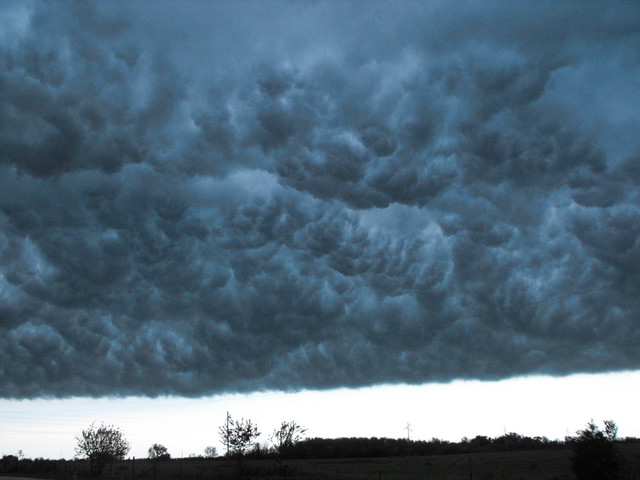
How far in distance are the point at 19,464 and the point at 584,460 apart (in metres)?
94.1

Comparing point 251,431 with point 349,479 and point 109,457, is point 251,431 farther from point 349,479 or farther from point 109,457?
point 109,457

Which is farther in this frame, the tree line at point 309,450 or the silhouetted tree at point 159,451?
the silhouetted tree at point 159,451

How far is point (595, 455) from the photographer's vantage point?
45.4m

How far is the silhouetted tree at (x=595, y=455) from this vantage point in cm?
4497

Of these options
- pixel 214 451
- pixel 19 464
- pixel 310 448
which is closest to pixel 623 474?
pixel 19 464

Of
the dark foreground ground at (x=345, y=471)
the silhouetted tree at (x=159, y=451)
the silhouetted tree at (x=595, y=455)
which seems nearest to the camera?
the silhouetted tree at (x=595, y=455)

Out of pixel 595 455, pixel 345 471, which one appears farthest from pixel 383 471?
pixel 595 455

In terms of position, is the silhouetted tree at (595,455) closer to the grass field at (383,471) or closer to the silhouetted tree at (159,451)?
the grass field at (383,471)

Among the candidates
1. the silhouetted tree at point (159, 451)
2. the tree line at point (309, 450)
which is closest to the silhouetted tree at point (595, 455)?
the tree line at point (309, 450)

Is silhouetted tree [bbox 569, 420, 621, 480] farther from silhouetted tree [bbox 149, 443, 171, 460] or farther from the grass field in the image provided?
silhouetted tree [bbox 149, 443, 171, 460]

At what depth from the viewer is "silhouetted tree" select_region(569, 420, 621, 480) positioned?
45.0m

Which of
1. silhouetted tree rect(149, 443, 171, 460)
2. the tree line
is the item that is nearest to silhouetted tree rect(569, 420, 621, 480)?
the tree line

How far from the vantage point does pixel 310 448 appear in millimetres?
169625

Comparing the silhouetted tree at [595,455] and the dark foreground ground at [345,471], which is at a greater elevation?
the silhouetted tree at [595,455]
